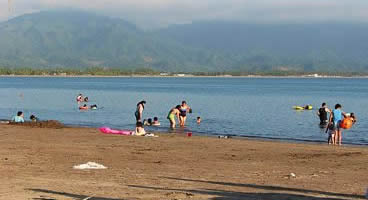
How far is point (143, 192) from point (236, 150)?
1032 centimetres

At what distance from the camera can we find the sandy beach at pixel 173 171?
1289 cm

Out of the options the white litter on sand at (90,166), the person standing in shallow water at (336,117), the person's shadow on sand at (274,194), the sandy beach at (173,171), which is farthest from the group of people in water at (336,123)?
the person's shadow on sand at (274,194)

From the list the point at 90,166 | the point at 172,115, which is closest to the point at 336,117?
the point at 172,115

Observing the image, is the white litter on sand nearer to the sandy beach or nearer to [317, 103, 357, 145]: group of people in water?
the sandy beach

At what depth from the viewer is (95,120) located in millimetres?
47125

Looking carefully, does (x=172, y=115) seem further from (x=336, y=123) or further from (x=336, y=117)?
(x=336, y=117)

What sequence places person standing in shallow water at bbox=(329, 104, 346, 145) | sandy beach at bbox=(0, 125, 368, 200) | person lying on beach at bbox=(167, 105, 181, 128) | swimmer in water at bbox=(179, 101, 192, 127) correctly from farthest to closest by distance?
swimmer in water at bbox=(179, 101, 192, 127), person lying on beach at bbox=(167, 105, 181, 128), person standing in shallow water at bbox=(329, 104, 346, 145), sandy beach at bbox=(0, 125, 368, 200)

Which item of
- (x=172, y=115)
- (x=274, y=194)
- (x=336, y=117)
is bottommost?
(x=274, y=194)

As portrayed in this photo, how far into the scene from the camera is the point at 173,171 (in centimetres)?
1644

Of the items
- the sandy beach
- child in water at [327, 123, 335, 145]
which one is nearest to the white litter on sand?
the sandy beach

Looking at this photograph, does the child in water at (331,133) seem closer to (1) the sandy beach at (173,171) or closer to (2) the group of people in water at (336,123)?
(2) the group of people in water at (336,123)

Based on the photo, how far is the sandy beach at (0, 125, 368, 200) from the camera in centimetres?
1289

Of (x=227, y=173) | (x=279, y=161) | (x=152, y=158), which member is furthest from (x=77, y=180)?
(x=279, y=161)

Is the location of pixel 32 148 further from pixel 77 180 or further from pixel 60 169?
pixel 77 180
